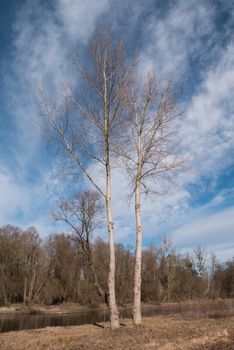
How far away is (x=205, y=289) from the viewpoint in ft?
235

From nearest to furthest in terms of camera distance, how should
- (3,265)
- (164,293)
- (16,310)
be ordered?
(16,310)
(3,265)
(164,293)

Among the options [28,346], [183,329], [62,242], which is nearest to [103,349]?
[28,346]

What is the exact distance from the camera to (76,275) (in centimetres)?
5828

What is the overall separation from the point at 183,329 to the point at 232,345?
11.8ft

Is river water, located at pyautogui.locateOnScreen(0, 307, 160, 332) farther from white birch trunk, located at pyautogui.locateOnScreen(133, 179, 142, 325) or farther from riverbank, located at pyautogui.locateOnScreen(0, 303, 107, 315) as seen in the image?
white birch trunk, located at pyautogui.locateOnScreen(133, 179, 142, 325)

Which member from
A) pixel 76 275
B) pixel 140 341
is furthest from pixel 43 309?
pixel 140 341

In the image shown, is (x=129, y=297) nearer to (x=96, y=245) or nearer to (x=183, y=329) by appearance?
(x=96, y=245)

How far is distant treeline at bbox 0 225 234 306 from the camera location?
174 ft

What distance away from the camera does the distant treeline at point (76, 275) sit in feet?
174

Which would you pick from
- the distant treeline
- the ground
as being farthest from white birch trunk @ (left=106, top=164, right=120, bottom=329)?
the distant treeline

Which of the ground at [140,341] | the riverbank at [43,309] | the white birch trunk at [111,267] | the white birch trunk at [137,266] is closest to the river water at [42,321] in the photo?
the riverbank at [43,309]

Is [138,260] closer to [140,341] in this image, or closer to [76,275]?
[140,341]

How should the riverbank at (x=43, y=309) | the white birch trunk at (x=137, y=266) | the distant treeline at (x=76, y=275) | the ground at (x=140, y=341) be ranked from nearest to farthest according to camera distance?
the ground at (x=140, y=341)
the white birch trunk at (x=137, y=266)
the riverbank at (x=43, y=309)
the distant treeline at (x=76, y=275)

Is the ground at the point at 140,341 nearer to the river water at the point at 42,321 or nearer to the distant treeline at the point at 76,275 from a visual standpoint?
the river water at the point at 42,321
